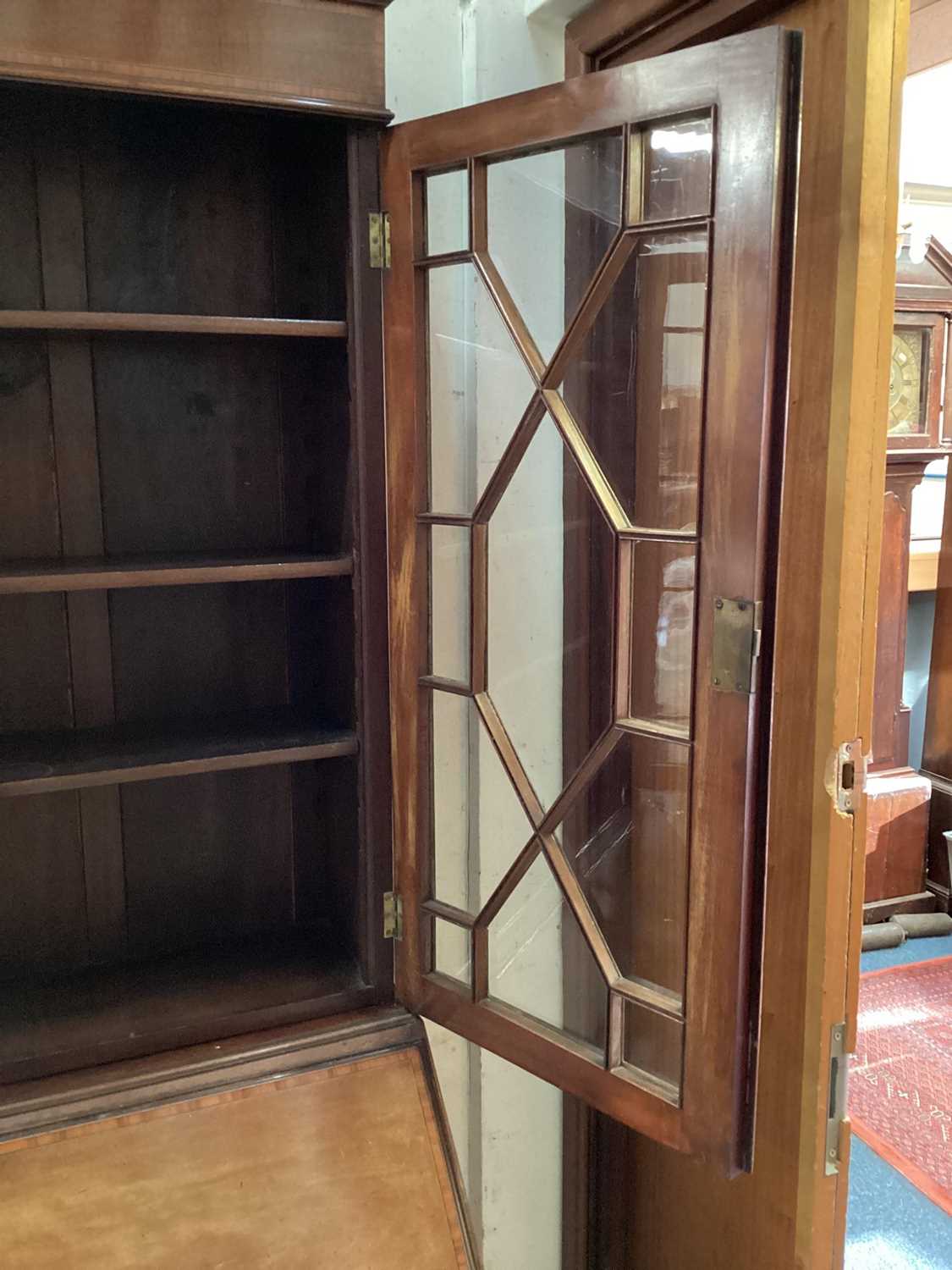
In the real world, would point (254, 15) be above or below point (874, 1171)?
above

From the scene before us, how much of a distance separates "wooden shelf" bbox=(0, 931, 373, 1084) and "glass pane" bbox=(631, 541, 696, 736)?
1.98ft

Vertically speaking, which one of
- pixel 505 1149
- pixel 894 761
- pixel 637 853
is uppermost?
pixel 637 853

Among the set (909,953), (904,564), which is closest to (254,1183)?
(909,953)

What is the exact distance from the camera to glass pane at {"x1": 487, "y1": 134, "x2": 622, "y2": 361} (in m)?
1.21

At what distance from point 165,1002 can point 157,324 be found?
883 mm

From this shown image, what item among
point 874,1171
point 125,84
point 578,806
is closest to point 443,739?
point 578,806

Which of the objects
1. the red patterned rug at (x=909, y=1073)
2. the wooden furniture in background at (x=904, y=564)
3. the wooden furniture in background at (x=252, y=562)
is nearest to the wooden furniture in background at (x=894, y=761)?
the wooden furniture in background at (x=904, y=564)

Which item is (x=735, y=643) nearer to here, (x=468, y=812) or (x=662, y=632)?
(x=662, y=632)

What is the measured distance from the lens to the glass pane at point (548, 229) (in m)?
1.21

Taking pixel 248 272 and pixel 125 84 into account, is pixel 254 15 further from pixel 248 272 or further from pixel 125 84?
pixel 248 272

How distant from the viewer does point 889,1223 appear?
6.81ft

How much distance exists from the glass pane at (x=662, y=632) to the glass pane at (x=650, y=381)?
0.04 m

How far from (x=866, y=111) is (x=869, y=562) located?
1.50 feet

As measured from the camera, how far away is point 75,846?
158 cm
